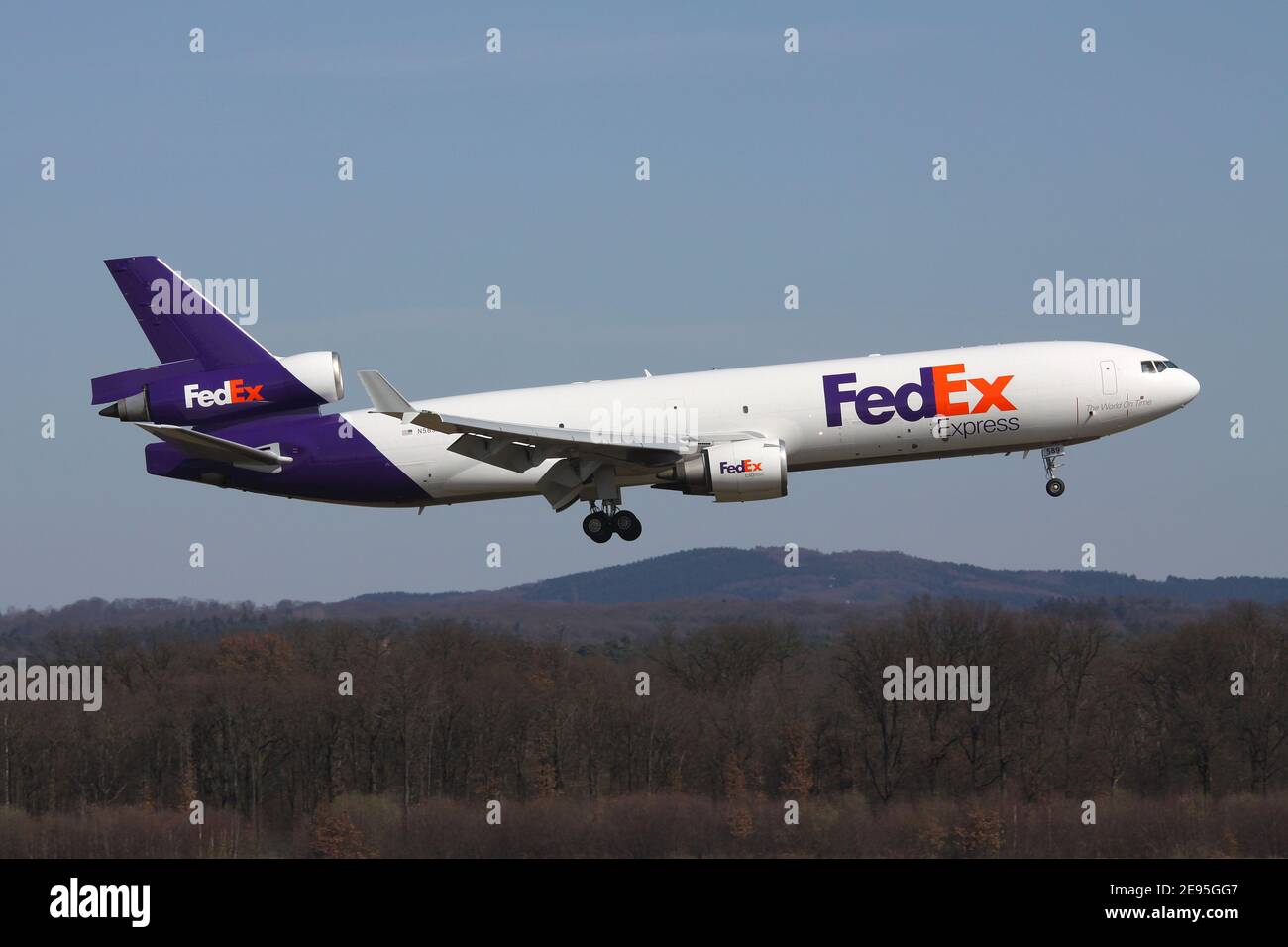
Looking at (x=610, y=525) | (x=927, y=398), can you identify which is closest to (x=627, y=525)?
(x=610, y=525)

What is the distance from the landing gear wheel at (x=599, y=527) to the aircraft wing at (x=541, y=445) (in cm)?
311

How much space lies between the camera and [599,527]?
52.5 metres

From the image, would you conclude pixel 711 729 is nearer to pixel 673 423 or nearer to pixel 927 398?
pixel 673 423

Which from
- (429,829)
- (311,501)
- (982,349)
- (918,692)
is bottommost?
(429,829)

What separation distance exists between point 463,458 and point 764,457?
9.72 metres

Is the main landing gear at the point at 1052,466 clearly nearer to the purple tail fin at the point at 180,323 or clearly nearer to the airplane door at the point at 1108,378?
the airplane door at the point at 1108,378

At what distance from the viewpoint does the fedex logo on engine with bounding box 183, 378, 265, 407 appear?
53625 millimetres

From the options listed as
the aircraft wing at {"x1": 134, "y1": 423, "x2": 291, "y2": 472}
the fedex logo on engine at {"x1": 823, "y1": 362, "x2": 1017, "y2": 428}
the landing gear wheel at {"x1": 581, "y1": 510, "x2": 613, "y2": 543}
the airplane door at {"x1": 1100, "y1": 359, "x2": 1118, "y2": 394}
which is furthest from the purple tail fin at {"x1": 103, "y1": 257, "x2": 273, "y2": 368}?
the airplane door at {"x1": 1100, "y1": 359, "x2": 1118, "y2": 394}

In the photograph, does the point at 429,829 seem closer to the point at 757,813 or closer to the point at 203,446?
the point at 757,813

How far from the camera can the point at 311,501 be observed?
177 feet

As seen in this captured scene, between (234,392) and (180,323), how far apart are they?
354cm

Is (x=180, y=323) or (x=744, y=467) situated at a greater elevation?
(x=180, y=323)
